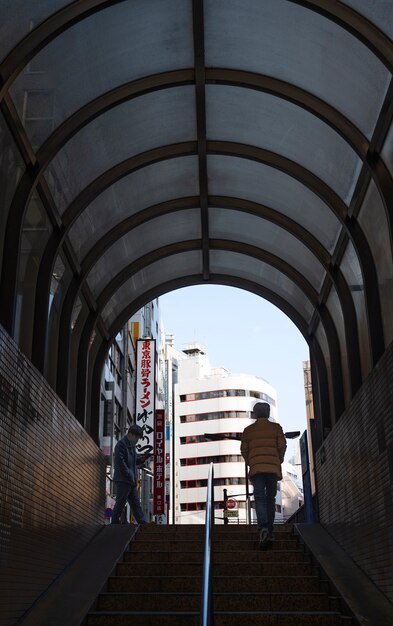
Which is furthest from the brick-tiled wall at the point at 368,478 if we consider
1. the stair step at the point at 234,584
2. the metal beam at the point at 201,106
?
the metal beam at the point at 201,106

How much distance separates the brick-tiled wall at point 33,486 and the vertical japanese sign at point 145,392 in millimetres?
17372

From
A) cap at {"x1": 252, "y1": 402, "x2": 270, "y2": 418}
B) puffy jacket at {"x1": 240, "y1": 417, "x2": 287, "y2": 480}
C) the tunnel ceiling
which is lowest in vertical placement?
puffy jacket at {"x1": 240, "y1": 417, "x2": 287, "y2": 480}

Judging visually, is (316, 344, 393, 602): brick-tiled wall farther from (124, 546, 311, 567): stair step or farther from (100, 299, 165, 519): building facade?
(100, 299, 165, 519): building facade

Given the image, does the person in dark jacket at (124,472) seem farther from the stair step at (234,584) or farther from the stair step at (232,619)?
the stair step at (232,619)

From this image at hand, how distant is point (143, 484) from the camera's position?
116ft

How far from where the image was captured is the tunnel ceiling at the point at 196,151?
257 inches

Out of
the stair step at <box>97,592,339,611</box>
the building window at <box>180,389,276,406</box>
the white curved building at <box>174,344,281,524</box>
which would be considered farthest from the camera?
the building window at <box>180,389,276,406</box>

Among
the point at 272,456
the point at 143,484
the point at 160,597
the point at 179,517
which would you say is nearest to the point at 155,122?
the point at 272,456

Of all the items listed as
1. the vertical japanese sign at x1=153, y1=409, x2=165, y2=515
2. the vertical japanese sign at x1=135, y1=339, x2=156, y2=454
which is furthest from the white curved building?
the vertical japanese sign at x1=135, y1=339, x2=156, y2=454

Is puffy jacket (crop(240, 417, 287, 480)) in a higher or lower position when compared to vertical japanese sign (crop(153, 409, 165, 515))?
lower

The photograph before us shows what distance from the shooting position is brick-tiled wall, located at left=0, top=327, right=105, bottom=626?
5.79 metres

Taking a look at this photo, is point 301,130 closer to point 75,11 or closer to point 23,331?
point 75,11

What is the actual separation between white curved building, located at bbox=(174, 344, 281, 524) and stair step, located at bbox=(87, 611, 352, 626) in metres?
79.6

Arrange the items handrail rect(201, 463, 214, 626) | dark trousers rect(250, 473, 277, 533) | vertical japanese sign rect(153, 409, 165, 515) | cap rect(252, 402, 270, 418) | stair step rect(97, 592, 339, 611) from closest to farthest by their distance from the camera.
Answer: handrail rect(201, 463, 214, 626), stair step rect(97, 592, 339, 611), dark trousers rect(250, 473, 277, 533), cap rect(252, 402, 270, 418), vertical japanese sign rect(153, 409, 165, 515)
